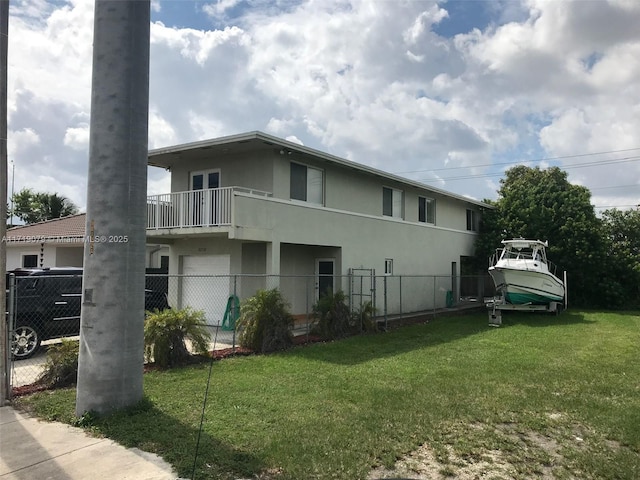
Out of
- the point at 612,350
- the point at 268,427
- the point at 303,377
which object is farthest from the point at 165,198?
the point at 612,350

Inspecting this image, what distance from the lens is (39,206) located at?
38.2 m

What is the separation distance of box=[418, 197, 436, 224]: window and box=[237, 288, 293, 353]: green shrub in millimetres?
12417

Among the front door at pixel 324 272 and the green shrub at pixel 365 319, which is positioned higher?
the front door at pixel 324 272

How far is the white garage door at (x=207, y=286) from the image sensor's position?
1633cm

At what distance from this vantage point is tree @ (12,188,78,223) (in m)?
36.3

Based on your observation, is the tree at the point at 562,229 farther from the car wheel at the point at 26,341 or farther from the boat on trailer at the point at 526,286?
the car wheel at the point at 26,341

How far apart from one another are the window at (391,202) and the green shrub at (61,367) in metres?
14.3

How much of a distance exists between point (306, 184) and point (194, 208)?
12.5 ft

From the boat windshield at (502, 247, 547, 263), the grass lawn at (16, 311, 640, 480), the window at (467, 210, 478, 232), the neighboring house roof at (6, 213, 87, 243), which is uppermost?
the window at (467, 210, 478, 232)

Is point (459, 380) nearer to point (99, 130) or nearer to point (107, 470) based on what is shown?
point (107, 470)

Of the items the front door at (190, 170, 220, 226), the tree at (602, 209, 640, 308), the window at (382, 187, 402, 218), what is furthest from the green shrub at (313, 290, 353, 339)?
the tree at (602, 209, 640, 308)

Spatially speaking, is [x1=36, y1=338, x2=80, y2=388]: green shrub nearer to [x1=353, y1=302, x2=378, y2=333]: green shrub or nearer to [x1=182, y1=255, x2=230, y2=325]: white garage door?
[x1=182, y1=255, x2=230, y2=325]: white garage door

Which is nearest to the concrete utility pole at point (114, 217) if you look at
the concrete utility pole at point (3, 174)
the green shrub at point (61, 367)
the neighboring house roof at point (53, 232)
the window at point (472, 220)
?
the concrete utility pole at point (3, 174)

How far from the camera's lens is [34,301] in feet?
35.9
